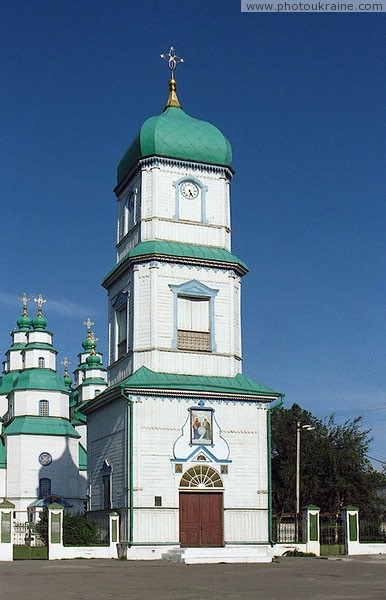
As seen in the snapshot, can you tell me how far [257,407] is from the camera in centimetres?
2819

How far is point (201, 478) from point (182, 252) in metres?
7.23

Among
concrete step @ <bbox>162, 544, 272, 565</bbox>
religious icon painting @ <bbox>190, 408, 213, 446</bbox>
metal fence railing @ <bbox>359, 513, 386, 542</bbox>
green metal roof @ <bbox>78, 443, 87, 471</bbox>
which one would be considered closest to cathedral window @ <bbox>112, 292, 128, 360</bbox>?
religious icon painting @ <bbox>190, 408, 213, 446</bbox>

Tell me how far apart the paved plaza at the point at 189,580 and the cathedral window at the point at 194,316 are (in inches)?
281

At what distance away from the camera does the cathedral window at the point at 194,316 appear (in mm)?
28406

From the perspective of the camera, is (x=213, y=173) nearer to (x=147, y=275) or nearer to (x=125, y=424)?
(x=147, y=275)

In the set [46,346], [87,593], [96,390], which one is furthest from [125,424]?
[96,390]

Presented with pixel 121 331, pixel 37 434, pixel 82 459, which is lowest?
pixel 82 459

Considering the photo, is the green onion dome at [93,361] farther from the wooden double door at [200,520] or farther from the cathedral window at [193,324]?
the wooden double door at [200,520]

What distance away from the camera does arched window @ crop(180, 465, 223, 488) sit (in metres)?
26.7

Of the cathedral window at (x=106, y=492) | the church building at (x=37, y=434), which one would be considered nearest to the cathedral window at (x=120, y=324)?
the cathedral window at (x=106, y=492)

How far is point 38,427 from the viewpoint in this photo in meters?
52.2

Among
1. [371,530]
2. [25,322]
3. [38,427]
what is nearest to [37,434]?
[38,427]

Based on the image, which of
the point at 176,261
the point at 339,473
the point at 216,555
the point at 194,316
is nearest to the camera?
the point at 216,555

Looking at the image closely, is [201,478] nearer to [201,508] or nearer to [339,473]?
[201,508]
